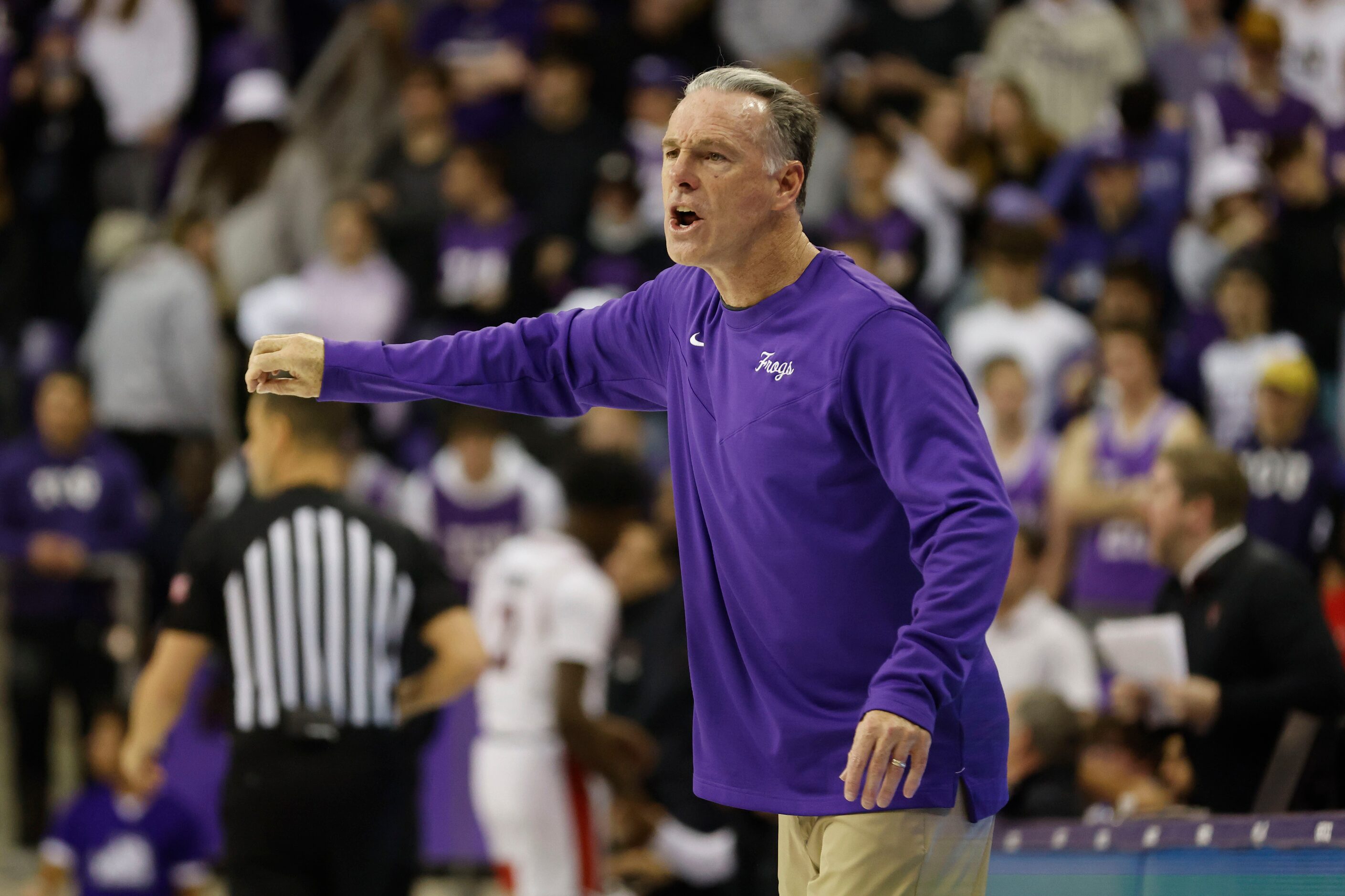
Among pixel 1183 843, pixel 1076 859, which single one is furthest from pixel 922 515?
pixel 1076 859

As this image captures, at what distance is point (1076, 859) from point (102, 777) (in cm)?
500

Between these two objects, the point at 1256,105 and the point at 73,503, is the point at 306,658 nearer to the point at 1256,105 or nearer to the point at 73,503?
the point at 73,503

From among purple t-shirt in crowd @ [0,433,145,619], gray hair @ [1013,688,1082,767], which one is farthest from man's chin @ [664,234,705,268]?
purple t-shirt in crowd @ [0,433,145,619]

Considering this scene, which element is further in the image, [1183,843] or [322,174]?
[322,174]

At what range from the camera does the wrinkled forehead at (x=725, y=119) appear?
3.26 metres

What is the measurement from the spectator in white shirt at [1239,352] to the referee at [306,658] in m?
4.84

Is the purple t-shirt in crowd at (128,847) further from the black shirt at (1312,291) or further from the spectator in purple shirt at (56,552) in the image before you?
the black shirt at (1312,291)

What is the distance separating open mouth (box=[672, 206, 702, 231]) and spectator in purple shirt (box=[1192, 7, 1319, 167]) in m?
7.90

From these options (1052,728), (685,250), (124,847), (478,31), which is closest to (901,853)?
(685,250)

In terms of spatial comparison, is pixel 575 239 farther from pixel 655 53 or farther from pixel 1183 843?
pixel 1183 843

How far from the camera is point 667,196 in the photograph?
10.9 ft

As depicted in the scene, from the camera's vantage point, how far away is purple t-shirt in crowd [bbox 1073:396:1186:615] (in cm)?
823

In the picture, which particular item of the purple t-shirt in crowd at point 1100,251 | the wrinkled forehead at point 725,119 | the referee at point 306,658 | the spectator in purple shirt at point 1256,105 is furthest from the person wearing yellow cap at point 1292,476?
the wrinkled forehead at point 725,119

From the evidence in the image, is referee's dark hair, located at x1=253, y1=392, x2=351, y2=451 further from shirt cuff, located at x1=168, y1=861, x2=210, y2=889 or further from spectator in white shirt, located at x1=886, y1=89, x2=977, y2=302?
spectator in white shirt, located at x1=886, y1=89, x2=977, y2=302
